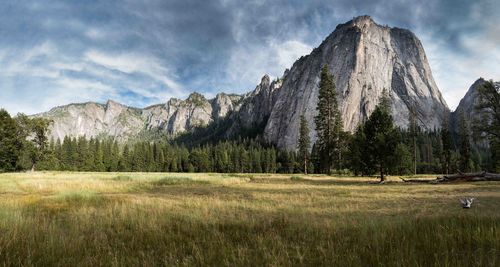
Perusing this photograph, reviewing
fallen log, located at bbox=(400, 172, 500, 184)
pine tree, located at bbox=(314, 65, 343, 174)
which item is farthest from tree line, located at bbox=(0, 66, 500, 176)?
fallen log, located at bbox=(400, 172, 500, 184)

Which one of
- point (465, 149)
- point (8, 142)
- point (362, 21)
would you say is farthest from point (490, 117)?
point (362, 21)

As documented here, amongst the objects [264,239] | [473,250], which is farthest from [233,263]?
[473,250]

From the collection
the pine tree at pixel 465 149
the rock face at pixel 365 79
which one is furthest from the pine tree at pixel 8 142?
the rock face at pixel 365 79

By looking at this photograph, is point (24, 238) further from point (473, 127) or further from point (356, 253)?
point (473, 127)

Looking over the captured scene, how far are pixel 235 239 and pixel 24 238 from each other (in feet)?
13.0

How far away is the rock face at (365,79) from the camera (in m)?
165

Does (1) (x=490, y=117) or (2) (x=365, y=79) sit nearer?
(1) (x=490, y=117)

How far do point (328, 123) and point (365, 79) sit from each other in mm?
124616

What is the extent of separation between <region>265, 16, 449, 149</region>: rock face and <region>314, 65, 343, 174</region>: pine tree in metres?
98.5

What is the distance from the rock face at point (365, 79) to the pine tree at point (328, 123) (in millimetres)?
98484

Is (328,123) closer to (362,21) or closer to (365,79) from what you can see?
(365,79)

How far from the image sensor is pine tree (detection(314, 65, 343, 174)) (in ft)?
190

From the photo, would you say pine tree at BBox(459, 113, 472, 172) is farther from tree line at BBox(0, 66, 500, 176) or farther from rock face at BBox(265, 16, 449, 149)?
rock face at BBox(265, 16, 449, 149)

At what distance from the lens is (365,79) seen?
549 ft
